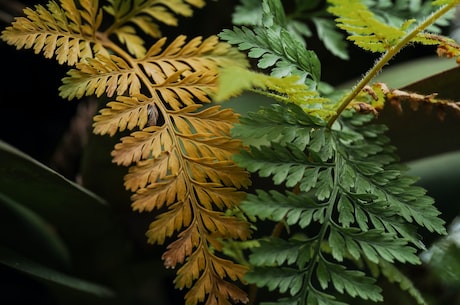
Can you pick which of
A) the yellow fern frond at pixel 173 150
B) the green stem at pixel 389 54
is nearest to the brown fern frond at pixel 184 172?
the yellow fern frond at pixel 173 150

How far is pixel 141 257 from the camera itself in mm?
Answer: 854

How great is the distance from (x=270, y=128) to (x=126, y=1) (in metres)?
0.26

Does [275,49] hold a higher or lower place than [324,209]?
higher

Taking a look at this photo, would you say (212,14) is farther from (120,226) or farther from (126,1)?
(120,226)

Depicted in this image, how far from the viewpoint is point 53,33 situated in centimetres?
54

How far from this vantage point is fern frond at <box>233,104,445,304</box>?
0.46m

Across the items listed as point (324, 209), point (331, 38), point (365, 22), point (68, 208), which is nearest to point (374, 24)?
point (365, 22)

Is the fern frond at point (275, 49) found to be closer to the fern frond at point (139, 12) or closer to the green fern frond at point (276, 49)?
the green fern frond at point (276, 49)

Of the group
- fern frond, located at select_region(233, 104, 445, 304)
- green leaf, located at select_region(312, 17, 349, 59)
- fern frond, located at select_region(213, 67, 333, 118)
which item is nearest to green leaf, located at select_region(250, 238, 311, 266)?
fern frond, located at select_region(233, 104, 445, 304)

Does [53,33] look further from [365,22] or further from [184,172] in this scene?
[365,22]

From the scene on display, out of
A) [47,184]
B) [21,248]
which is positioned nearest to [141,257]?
[21,248]

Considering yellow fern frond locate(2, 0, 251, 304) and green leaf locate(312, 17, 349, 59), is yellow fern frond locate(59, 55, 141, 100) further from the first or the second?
green leaf locate(312, 17, 349, 59)

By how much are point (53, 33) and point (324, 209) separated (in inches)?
12.1

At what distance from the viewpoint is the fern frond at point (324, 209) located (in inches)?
18.1
